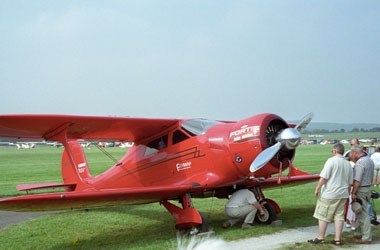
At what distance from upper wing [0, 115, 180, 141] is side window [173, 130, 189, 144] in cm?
28

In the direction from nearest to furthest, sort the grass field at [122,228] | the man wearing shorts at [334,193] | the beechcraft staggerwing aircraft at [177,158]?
1. the man wearing shorts at [334,193]
2. the beechcraft staggerwing aircraft at [177,158]
3. the grass field at [122,228]

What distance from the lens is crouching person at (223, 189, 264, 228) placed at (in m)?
8.61

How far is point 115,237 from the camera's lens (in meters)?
8.41

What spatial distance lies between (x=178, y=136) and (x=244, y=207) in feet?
6.89

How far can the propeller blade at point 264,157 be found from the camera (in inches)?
286

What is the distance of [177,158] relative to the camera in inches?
358

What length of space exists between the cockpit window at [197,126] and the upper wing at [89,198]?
124 centimetres

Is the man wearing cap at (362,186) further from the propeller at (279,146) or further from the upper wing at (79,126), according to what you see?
the upper wing at (79,126)

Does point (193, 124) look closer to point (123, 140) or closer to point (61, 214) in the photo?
point (123, 140)

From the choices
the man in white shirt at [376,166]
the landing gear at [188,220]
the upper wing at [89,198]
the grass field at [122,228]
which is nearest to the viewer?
the upper wing at [89,198]

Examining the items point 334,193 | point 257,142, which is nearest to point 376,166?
point 257,142

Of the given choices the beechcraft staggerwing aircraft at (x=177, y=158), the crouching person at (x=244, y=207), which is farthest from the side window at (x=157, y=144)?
the crouching person at (x=244, y=207)

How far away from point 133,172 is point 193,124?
7.30 feet

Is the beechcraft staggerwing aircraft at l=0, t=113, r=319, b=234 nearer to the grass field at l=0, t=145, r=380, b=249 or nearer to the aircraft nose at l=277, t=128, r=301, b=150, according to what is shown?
the aircraft nose at l=277, t=128, r=301, b=150
